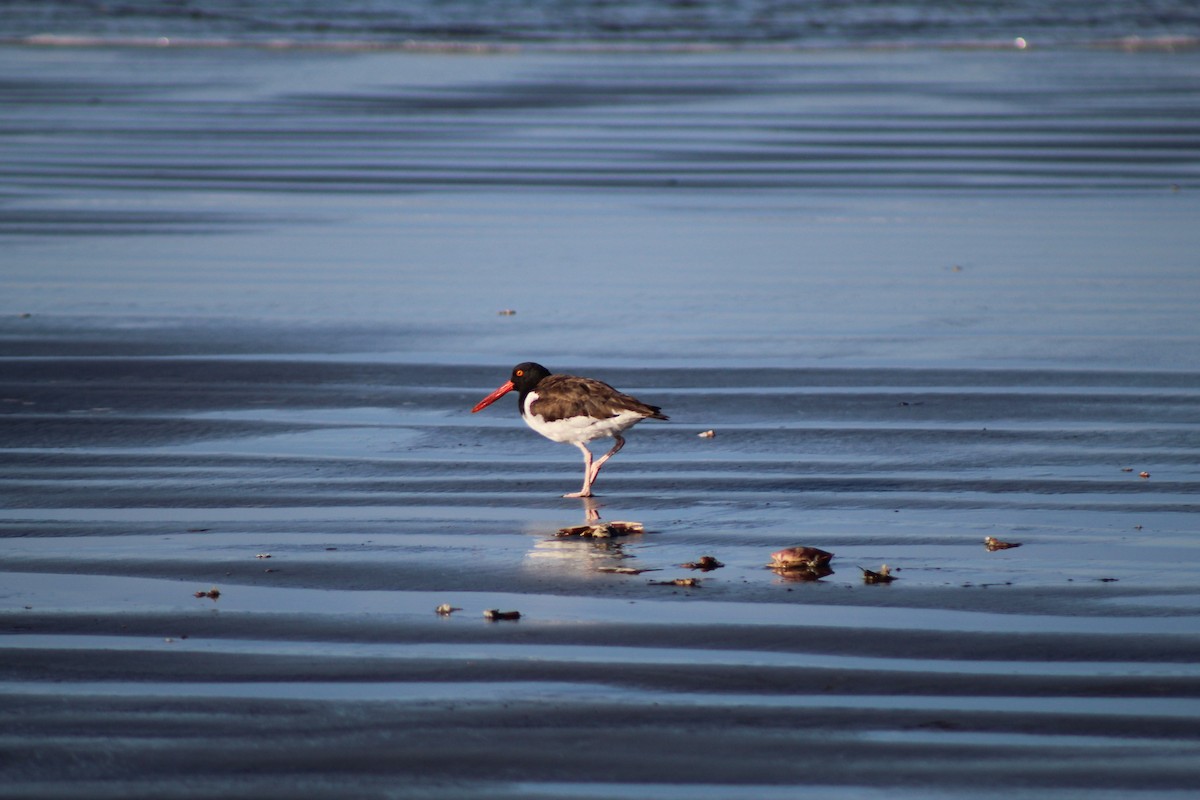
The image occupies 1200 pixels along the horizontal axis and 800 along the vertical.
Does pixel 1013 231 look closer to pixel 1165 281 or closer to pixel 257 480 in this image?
pixel 1165 281

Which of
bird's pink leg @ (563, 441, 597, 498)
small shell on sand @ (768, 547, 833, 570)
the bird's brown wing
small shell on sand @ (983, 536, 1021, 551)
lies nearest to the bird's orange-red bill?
the bird's brown wing

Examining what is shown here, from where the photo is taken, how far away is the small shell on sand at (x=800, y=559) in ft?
23.6

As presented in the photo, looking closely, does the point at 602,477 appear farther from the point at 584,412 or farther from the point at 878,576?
the point at 878,576

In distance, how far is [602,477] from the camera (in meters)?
9.21

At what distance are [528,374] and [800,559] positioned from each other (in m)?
2.61

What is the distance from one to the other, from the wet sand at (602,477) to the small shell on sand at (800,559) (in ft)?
0.44

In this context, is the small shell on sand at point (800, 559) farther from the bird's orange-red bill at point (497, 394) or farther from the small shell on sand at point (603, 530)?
the bird's orange-red bill at point (497, 394)

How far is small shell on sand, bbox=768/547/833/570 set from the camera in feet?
23.6

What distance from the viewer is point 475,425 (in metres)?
10.3

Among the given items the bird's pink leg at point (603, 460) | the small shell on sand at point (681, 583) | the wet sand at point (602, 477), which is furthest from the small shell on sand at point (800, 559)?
the bird's pink leg at point (603, 460)

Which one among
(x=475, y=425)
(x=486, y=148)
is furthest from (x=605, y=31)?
(x=475, y=425)

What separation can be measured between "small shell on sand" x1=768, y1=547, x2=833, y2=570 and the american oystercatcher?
5.40 ft

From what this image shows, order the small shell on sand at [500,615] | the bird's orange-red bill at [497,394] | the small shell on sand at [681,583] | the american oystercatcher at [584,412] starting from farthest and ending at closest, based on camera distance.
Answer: the bird's orange-red bill at [497,394], the american oystercatcher at [584,412], the small shell on sand at [681,583], the small shell on sand at [500,615]

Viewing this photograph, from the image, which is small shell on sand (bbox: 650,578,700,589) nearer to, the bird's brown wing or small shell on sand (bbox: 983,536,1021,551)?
small shell on sand (bbox: 983,536,1021,551)
